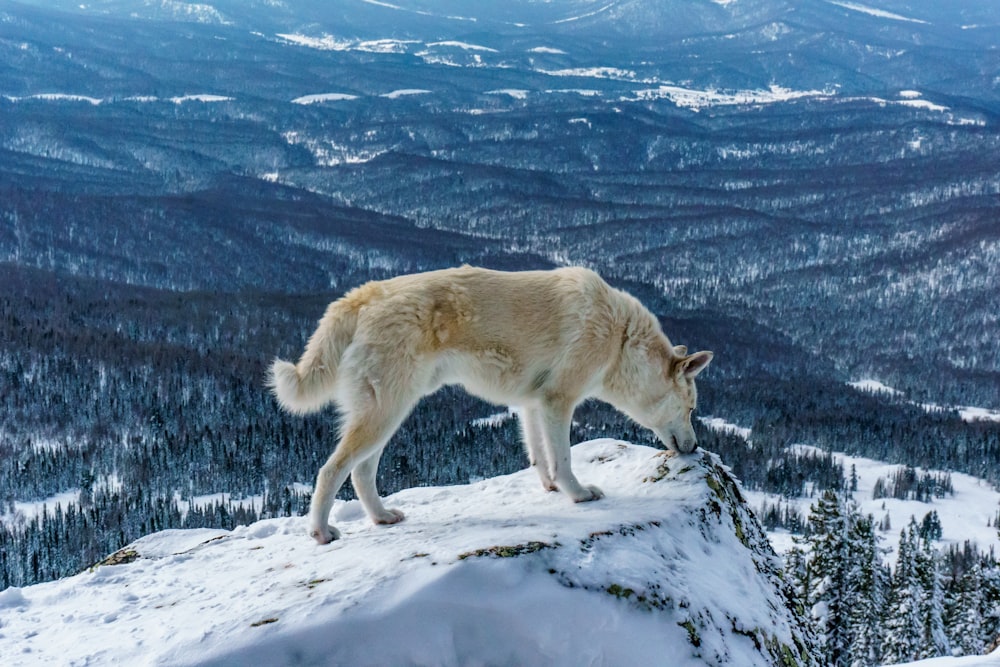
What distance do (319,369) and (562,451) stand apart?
342cm

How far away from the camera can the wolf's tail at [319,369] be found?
10.3 meters

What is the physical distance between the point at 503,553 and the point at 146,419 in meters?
122

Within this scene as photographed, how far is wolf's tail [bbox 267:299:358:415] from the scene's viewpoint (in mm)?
10312

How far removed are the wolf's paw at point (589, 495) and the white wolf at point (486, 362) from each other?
0.02 m

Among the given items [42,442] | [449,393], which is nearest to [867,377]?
[449,393]

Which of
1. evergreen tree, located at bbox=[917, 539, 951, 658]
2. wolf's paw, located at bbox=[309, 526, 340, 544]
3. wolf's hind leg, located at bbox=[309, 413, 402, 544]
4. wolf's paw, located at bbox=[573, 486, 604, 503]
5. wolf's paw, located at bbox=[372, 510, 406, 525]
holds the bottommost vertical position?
evergreen tree, located at bbox=[917, 539, 951, 658]

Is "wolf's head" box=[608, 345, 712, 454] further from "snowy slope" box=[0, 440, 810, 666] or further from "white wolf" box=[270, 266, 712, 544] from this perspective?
"snowy slope" box=[0, 440, 810, 666]

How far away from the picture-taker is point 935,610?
1614 inches

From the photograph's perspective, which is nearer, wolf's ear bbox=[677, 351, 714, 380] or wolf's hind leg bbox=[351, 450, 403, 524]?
wolf's hind leg bbox=[351, 450, 403, 524]

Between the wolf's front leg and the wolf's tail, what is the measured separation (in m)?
2.84

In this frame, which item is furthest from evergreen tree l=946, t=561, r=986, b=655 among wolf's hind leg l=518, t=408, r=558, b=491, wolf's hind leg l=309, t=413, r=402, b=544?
wolf's hind leg l=309, t=413, r=402, b=544

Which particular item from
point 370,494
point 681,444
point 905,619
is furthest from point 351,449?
point 905,619

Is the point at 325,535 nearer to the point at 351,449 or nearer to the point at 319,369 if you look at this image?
the point at 351,449

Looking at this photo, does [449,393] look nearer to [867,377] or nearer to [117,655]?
[867,377]
